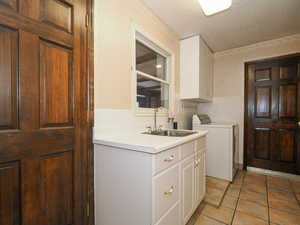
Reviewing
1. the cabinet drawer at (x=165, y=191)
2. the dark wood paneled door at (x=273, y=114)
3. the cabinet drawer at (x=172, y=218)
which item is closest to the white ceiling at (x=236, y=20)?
the dark wood paneled door at (x=273, y=114)

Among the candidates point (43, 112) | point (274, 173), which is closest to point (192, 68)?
point (43, 112)

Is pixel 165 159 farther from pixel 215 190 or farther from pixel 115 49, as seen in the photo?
pixel 215 190

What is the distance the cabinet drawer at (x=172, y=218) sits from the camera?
1.07 m

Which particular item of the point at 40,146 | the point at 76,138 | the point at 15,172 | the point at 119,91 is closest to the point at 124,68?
the point at 119,91

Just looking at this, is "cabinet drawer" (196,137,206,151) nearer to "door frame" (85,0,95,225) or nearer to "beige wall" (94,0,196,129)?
"beige wall" (94,0,196,129)

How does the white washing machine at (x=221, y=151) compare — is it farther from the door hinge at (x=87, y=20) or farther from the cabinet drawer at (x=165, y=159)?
the door hinge at (x=87, y=20)

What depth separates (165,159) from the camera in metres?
1.07

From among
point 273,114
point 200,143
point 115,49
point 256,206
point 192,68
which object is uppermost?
point 192,68

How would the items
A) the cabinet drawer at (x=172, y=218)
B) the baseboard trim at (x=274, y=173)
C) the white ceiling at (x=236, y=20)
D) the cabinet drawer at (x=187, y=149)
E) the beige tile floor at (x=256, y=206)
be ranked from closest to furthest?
1. the cabinet drawer at (x=172, y=218)
2. the cabinet drawer at (x=187, y=149)
3. the beige tile floor at (x=256, y=206)
4. the white ceiling at (x=236, y=20)
5. the baseboard trim at (x=274, y=173)

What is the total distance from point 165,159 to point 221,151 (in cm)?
181

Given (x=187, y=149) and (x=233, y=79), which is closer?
(x=187, y=149)

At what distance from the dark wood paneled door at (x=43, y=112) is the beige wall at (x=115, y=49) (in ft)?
0.44

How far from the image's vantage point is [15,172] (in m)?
0.86

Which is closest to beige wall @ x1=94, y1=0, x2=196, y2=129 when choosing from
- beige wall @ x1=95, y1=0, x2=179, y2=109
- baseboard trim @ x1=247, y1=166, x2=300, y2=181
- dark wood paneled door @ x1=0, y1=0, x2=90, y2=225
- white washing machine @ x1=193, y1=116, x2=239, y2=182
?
beige wall @ x1=95, y1=0, x2=179, y2=109
